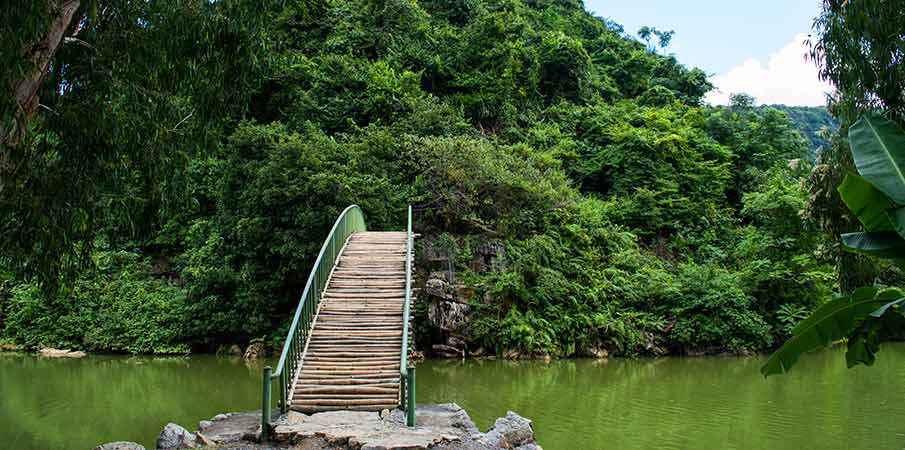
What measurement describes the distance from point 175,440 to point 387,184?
11.2 metres

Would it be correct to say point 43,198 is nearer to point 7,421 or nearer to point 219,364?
point 7,421

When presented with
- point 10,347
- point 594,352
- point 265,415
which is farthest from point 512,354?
point 10,347

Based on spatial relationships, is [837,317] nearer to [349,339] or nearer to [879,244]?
[879,244]

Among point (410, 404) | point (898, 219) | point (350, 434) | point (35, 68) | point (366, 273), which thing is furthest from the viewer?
point (366, 273)

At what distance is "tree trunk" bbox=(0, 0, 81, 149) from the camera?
658cm

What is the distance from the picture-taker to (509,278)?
1758cm

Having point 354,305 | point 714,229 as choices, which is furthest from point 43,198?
point 714,229

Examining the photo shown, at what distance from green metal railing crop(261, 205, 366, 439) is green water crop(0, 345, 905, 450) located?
7.06 ft

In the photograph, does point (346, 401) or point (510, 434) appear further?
point (346, 401)

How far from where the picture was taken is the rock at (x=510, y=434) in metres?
7.70

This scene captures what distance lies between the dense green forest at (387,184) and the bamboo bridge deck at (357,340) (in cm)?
268

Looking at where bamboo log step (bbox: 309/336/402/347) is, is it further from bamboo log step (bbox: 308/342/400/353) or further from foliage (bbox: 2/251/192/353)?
foliage (bbox: 2/251/192/353)

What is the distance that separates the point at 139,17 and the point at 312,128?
11479 mm

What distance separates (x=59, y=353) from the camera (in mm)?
18672
